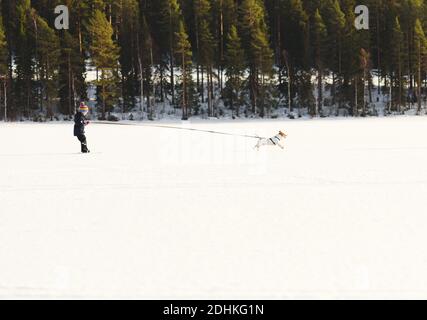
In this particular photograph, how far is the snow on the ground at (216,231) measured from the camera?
4020 millimetres

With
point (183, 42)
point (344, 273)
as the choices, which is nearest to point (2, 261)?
point (344, 273)

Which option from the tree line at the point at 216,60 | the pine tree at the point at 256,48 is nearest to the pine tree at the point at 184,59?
the tree line at the point at 216,60

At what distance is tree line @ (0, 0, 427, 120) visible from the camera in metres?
42.5

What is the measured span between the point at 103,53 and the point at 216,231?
37749mm

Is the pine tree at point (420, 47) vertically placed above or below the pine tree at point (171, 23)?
below

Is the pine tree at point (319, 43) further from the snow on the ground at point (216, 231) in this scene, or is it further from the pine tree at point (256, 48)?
the snow on the ground at point (216, 231)

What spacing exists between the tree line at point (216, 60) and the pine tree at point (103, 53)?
8 centimetres

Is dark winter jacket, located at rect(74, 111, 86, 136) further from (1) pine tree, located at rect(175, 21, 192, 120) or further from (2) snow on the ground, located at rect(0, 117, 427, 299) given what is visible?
(1) pine tree, located at rect(175, 21, 192, 120)

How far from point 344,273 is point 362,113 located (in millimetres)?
38388

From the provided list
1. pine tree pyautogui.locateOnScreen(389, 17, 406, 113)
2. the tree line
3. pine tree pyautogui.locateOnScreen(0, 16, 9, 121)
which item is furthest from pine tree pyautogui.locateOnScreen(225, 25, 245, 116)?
pine tree pyautogui.locateOnScreen(0, 16, 9, 121)

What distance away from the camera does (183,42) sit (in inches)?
1652

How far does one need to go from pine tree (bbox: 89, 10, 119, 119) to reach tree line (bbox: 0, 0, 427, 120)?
8cm
